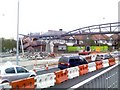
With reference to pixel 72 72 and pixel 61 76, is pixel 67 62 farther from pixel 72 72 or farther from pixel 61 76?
pixel 61 76

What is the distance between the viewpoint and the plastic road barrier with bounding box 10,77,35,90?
40.7ft

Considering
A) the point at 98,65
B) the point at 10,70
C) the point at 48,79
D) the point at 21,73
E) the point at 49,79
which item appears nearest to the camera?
the point at 48,79

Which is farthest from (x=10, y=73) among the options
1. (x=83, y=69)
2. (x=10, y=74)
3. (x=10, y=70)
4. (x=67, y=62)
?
(x=67, y=62)

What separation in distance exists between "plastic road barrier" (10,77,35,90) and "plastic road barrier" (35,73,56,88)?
61 centimetres

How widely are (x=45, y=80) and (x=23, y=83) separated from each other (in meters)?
3.46

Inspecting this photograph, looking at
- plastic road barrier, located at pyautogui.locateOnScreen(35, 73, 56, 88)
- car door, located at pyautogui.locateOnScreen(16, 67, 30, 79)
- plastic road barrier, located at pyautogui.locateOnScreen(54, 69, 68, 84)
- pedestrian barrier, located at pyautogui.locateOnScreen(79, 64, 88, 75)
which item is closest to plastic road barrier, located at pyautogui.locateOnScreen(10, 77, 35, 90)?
plastic road barrier, located at pyautogui.locateOnScreen(35, 73, 56, 88)

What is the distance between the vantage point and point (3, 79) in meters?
16.6

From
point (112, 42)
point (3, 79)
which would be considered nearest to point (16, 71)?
point (3, 79)

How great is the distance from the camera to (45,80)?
16.6 m

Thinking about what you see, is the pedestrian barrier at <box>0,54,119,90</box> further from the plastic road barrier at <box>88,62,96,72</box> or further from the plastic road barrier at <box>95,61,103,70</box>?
the plastic road barrier at <box>95,61,103,70</box>

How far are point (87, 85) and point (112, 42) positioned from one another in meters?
152

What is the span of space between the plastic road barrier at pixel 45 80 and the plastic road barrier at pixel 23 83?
2.00 ft

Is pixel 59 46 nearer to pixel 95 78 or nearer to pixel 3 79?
pixel 3 79

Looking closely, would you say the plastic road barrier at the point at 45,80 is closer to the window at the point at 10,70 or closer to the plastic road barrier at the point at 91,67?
the window at the point at 10,70
